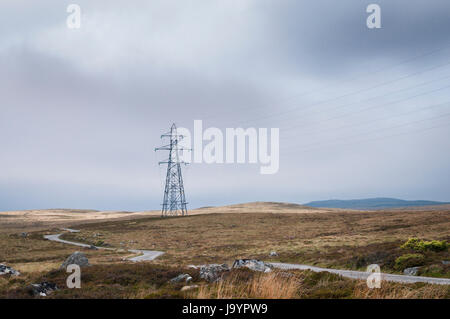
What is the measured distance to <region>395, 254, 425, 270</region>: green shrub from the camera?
2248 centimetres

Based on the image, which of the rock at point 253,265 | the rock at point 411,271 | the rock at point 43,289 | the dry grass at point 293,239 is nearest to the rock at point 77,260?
the rock at point 43,289

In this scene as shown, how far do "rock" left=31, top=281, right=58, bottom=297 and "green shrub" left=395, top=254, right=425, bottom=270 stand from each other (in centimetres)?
2117

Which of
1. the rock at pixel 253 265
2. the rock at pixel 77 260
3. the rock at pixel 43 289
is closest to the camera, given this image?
the rock at pixel 43 289

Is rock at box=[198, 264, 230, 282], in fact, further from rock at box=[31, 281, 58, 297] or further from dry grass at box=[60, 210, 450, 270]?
dry grass at box=[60, 210, 450, 270]

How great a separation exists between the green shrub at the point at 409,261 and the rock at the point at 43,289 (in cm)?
2117

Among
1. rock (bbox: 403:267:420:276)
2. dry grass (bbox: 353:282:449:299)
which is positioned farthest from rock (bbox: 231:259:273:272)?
dry grass (bbox: 353:282:449:299)

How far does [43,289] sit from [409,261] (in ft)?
73.5

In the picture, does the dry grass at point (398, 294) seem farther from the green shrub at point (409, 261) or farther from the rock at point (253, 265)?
the green shrub at point (409, 261)

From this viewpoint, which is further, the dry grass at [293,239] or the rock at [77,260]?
the dry grass at [293,239]

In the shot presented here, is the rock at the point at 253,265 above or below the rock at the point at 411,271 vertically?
above

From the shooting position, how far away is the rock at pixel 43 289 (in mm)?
15180

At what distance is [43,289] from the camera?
51.9 ft
